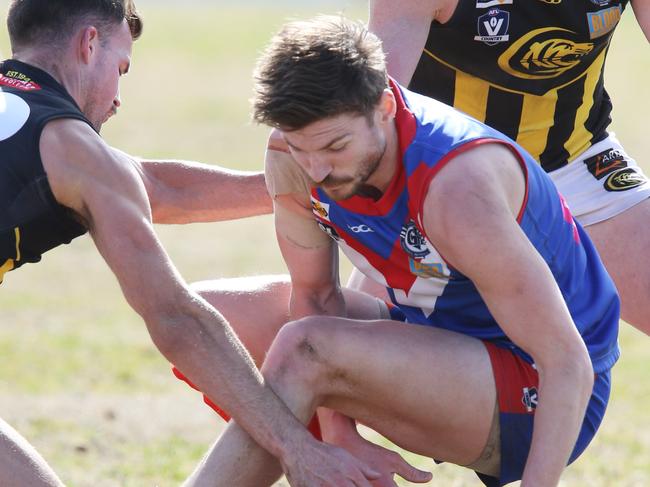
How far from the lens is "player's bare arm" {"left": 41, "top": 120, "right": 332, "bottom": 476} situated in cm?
333

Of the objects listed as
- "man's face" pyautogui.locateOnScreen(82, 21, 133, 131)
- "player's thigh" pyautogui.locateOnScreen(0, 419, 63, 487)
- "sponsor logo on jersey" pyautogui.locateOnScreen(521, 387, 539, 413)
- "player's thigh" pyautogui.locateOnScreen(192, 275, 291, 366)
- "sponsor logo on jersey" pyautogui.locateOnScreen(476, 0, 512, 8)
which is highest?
"sponsor logo on jersey" pyautogui.locateOnScreen(476, 0, 512, 8)

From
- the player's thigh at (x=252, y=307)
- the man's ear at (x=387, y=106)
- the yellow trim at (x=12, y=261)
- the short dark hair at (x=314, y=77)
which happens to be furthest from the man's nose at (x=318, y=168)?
the yellow trim at (x=12, y=261)

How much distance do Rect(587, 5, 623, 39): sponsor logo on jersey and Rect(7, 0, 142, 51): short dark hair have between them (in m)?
1.74

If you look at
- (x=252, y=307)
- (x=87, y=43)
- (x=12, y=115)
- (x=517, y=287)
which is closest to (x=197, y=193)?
(x=252, y=307)

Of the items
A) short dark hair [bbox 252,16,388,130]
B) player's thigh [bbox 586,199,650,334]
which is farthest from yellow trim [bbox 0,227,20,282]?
player's thigh [bbox 586,199,650,334]

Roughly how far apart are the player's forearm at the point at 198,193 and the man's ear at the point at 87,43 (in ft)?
2.55

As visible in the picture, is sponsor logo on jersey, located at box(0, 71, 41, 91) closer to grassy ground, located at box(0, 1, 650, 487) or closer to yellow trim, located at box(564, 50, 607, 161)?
grassy ground, located at box(0, 1, 650, 487)

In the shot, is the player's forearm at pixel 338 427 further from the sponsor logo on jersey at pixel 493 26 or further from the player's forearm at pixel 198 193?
the sponsor logo on jersey at pixel 493 26

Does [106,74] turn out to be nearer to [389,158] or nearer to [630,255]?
[389,158]

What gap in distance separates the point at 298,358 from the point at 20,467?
2.81 feet

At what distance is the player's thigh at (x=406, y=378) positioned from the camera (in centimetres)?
340

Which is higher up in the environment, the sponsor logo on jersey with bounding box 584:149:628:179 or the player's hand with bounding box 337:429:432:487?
the sponsor logo on jersey with bounding box 584:149:628:179

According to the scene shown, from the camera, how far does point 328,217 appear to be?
11.9 feet

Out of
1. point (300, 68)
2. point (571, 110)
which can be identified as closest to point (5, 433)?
point (300, 68)
